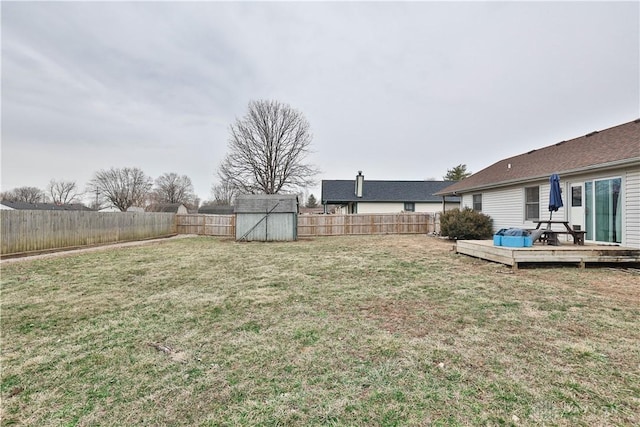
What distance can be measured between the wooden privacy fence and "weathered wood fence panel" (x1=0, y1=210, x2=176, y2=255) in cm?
367

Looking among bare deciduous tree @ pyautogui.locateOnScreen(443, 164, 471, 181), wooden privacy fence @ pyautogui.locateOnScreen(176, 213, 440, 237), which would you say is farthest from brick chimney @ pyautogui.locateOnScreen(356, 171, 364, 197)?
bare deciduous tree @ pyautogui.locateOnScreen(443, 164, 471, 181)

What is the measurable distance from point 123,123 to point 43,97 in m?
5.50

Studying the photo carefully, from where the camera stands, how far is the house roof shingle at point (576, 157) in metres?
7.25

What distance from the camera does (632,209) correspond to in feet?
21.9

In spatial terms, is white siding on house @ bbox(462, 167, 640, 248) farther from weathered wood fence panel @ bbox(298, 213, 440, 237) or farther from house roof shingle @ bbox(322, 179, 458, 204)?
house roof shingle @ bbox(322, 179, 458, 204)

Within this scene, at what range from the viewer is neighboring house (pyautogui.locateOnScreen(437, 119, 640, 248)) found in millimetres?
6801

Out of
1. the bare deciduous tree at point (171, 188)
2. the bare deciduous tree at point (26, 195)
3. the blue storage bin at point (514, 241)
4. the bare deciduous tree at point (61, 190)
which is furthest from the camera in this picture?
the bare deciduous tree at point (171, 188)

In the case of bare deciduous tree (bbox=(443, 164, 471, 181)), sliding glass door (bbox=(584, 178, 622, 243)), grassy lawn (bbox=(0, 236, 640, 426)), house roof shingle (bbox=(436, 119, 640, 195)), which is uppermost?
bare deciduous tree (bbox=(443, 164, 471, 181))

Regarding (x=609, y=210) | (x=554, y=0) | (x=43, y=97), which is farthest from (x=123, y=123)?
(x=609, y=210)

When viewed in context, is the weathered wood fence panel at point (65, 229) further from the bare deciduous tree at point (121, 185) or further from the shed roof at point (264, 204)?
the bare deciduous tree at point (121, 185)

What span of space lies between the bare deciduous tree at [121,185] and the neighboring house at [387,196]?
41.7 m

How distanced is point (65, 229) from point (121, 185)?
47.5m

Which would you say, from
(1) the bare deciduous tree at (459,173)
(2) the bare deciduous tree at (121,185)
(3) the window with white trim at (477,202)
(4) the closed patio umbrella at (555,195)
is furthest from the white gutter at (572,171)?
(2) the bare deciduous tree at (121,185)

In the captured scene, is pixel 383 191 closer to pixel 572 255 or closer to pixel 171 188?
pixel 572 255
